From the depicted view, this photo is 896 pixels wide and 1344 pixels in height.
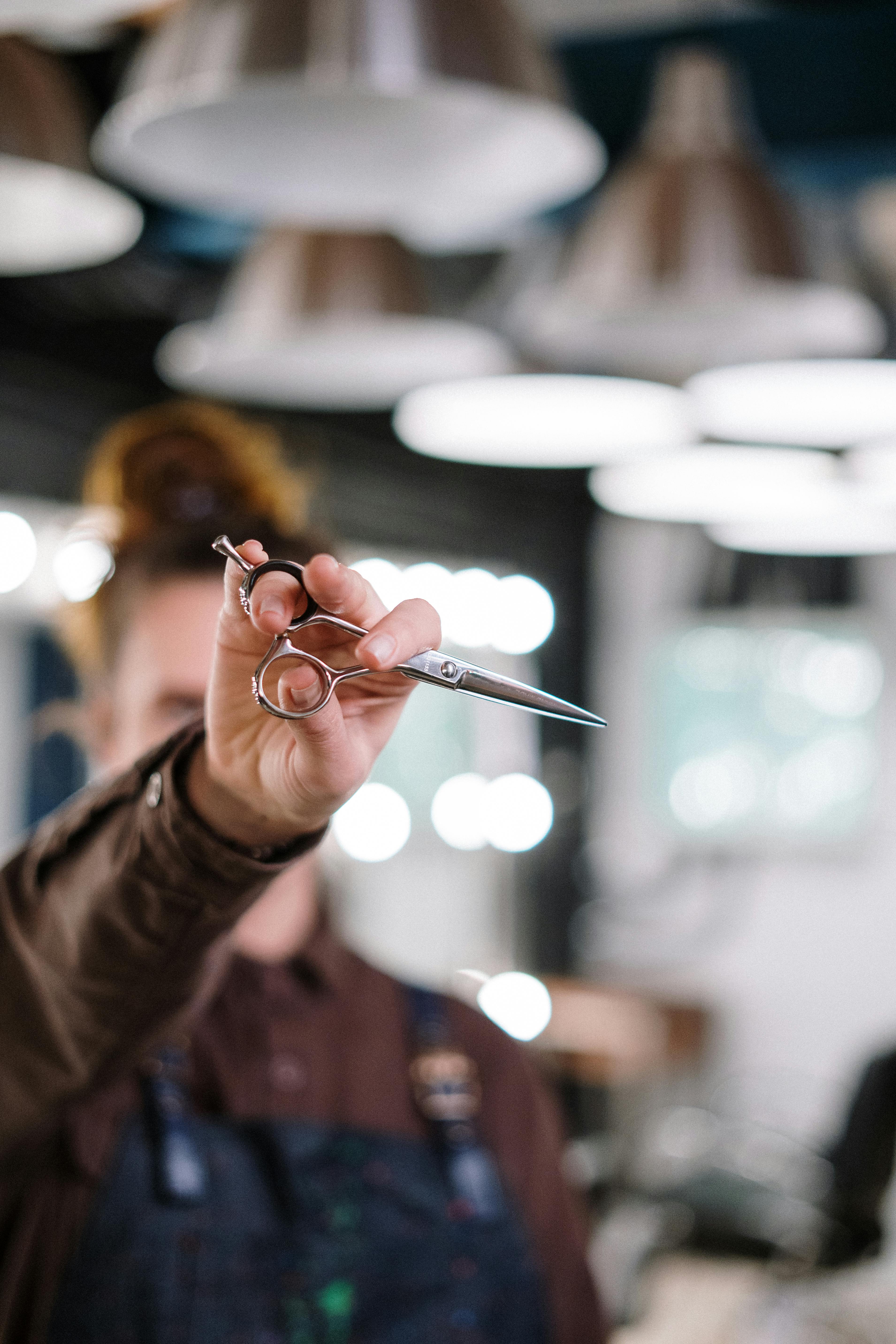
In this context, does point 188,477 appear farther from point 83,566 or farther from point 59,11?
point 59,11

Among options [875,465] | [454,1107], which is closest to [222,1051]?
[454,1107]

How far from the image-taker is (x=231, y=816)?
3.09 feet

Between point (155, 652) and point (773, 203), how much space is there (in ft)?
3.17

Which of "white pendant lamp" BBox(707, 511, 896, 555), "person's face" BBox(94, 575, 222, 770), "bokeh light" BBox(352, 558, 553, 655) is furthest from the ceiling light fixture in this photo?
"bokeh light" BBox(352, 558, 553, 655)

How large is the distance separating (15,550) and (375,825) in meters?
2.46

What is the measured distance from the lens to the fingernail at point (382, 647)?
2.29ft

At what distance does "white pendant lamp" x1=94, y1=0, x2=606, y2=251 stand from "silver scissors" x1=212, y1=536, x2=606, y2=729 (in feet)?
2.00

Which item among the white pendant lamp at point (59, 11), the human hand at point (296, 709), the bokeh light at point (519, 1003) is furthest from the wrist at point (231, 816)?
the bokeh light at point (519, 1003)

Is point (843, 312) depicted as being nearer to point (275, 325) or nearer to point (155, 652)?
point (275, 325)

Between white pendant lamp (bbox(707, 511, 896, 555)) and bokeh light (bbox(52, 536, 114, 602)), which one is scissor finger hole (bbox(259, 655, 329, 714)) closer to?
bokeh light (bbox(52, 536, 114, 602))

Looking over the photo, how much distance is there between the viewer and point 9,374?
4059mm

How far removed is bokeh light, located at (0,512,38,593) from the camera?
13.6 feet

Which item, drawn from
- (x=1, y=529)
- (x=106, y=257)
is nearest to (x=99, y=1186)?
(x=106, y=257)

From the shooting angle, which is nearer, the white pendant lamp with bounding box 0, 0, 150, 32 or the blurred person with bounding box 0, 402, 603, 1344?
the blurred person with bounding box 0, 402, 603, 1344
